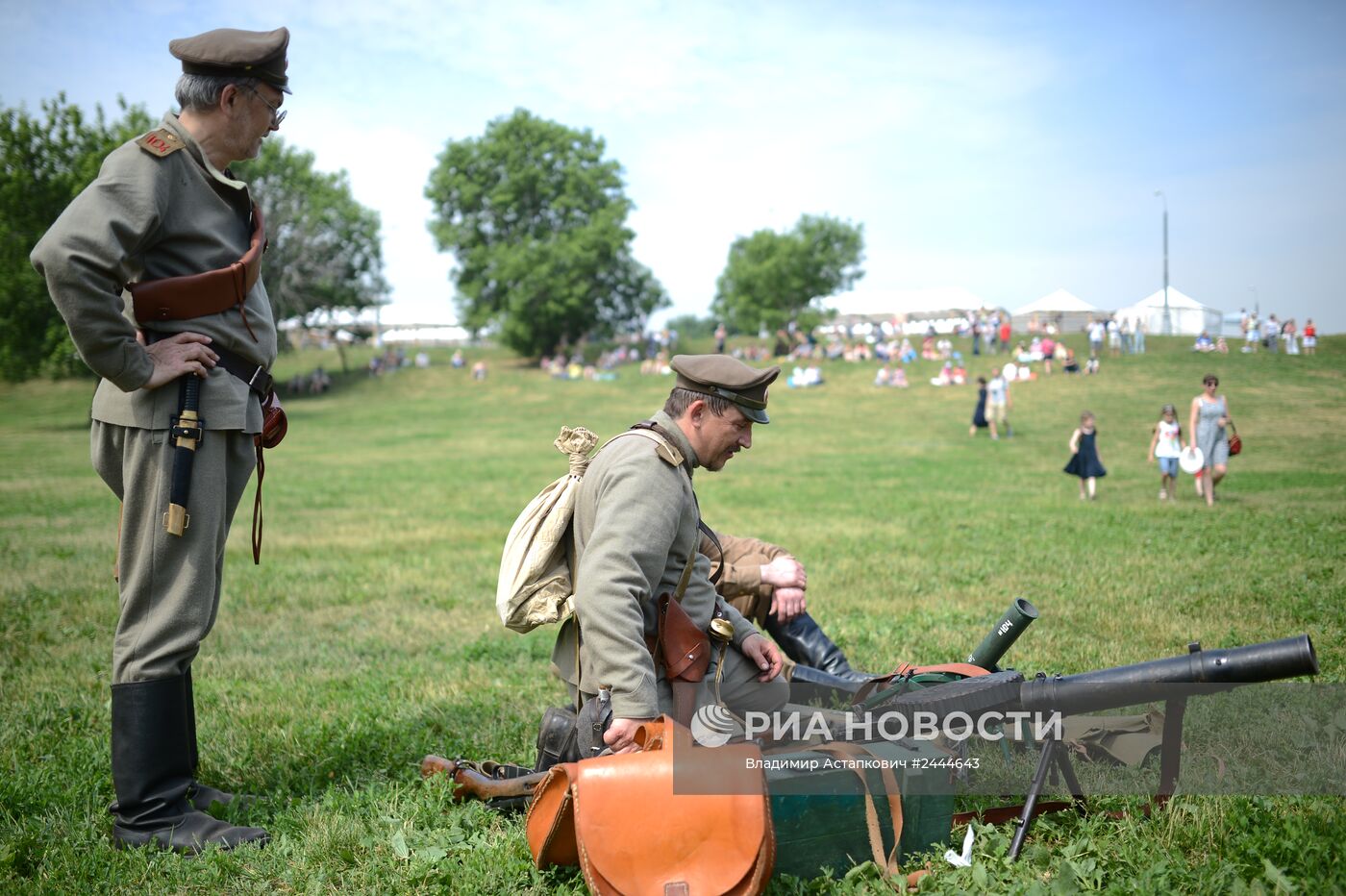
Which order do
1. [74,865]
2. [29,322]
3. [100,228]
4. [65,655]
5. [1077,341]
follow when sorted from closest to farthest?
1. [100,228]
2. [74,865]
3. [65,655]
4. [29,322]
5. [1077,341]

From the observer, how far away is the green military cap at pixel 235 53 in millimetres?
3418

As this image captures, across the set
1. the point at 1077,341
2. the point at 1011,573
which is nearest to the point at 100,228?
the point at 1011,573

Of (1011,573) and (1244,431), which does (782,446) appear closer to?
(1244,431)

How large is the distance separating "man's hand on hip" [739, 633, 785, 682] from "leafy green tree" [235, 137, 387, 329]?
47.1 metres

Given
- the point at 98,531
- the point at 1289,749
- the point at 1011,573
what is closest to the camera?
the point at 1289,749

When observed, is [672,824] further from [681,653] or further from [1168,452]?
[1168,452]

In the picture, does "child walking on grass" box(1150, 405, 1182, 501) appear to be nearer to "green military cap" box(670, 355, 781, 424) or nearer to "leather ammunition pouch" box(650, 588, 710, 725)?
"green military cap" box(670, 355, 781, 424)

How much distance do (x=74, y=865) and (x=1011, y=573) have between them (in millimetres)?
7418

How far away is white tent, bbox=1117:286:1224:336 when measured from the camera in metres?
59.2

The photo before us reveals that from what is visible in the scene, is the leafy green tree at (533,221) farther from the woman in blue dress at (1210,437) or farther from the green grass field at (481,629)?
the woman in blue dress at (1210,437)

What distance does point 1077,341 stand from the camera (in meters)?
49.7

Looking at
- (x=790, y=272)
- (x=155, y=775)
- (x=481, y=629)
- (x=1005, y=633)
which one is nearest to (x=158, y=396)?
(x=155, y=775)

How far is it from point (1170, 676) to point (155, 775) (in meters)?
3.45

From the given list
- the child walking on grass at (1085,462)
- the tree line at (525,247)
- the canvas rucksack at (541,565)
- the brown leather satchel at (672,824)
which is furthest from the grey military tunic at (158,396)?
the tree line at (525,247)
